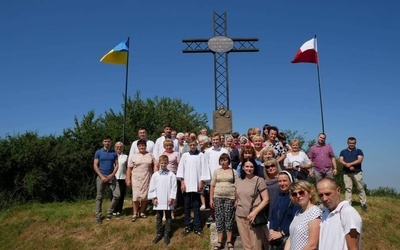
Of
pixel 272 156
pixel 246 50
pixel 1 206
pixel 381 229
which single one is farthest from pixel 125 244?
pixel 246 50

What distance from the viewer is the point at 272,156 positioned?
17.0 ft

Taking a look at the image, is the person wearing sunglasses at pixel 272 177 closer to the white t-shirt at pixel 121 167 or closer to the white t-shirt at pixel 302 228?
the white t-shirt at pixel 302 228

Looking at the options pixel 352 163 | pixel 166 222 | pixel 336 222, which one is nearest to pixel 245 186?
pixel 336 222

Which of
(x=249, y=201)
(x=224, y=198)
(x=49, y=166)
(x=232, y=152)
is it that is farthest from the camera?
(x=49, y=166)

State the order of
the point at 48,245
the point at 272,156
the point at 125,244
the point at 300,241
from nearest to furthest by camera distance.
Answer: the point at 300,241, the point at 272,156, the point at 125,244, the point at 48,245

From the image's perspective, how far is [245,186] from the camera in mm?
5129

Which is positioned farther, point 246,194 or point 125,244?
point 125,244

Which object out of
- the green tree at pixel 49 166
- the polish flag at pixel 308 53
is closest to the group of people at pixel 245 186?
the polish flag at pixel 308 53

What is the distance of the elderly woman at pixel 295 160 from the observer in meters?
7.06

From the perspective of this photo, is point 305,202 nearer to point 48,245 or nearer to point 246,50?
point 48,245

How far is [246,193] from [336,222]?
2416mm

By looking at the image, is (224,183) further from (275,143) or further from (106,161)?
(106,161)

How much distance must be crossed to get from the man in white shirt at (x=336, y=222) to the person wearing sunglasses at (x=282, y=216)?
100 cm

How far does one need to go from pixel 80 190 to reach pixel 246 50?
954 cm
